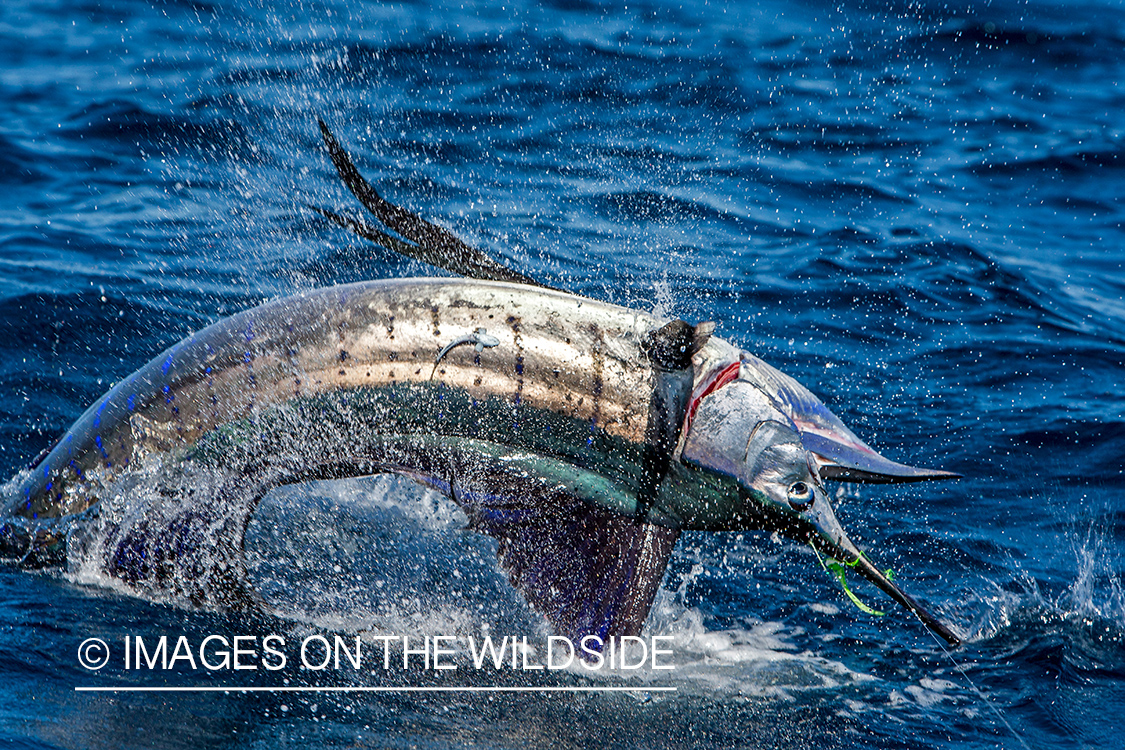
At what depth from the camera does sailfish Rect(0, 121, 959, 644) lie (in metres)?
4.02

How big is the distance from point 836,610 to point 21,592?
→ 352cm

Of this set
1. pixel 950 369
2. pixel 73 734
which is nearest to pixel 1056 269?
pixel 950 369

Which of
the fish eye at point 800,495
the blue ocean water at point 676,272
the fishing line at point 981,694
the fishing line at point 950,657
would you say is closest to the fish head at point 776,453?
the fish eye at point 800,495

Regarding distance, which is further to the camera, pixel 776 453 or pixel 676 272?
pixel 676 272

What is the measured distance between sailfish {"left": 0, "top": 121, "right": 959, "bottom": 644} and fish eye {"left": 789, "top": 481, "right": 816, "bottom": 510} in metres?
0.23

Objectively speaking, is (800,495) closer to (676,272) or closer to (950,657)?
(950,657)

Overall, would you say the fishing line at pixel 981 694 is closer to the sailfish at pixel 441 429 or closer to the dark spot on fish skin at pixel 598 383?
the sailfish at pixel 441 429

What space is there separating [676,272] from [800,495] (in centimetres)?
472

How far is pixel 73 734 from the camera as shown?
3.65 metres

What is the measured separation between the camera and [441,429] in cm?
416

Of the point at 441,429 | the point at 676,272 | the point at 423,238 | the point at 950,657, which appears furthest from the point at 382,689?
the point at 676,272

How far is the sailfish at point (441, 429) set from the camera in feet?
13.2

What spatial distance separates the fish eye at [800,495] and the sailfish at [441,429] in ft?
0.76

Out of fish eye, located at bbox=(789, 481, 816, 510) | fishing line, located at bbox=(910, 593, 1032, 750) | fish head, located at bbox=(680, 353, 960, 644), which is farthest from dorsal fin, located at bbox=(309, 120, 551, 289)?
fishing line, located at bbox=(910, 593, 1032, 750)
